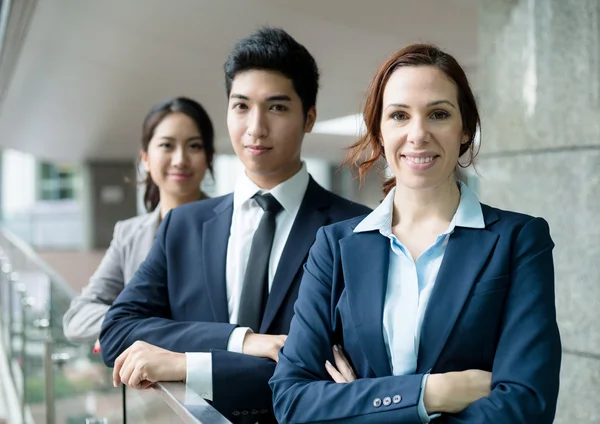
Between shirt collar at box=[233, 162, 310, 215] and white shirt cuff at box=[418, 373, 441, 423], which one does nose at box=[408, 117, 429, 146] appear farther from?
shirt collar at box=[233, 162, 310, 215]

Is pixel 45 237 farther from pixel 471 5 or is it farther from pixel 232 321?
pixel 232 321

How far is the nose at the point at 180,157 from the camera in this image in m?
2.75

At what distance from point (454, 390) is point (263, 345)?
520 mm

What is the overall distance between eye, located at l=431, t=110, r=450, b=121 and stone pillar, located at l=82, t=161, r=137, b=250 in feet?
59.6

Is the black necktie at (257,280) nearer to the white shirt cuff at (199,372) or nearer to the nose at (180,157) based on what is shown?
the white shirt cuff at (199,372)


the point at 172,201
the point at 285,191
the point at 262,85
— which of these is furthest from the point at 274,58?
the point at 172,201

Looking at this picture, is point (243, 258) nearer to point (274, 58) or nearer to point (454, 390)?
point (274, 58)

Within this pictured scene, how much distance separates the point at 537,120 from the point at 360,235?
1.97m

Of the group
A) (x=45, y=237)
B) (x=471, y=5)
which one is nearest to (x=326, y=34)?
(x=471, y=5)

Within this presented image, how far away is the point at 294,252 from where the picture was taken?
6.14ft

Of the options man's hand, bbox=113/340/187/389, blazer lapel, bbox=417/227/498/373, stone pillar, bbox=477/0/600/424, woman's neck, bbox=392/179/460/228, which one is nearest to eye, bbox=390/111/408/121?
woman's neck, bbox=392/179/460/228

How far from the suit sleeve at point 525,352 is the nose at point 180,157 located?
1.57m

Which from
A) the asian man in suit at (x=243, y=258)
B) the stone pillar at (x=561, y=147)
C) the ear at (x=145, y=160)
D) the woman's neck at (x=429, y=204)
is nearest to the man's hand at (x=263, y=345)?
the asian man in suit at (x=243, y=258)

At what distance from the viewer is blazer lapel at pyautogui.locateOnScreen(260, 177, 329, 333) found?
6.07 feet
